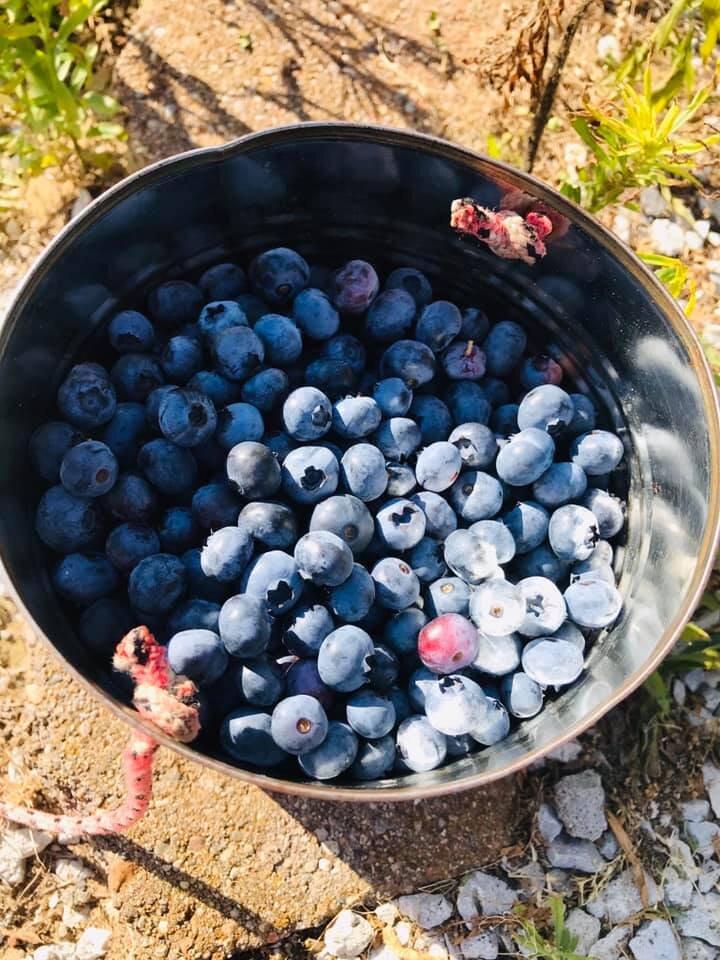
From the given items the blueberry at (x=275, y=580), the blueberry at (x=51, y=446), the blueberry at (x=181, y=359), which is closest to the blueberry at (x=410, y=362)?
the blueberry at (x=181, y=359)

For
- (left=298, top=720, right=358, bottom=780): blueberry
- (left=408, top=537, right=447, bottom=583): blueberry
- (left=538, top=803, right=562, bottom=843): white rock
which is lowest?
(left=538, top=803, right=562, bottom=843): white rock

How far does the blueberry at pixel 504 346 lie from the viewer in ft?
7.68

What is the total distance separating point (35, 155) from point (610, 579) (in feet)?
7.16

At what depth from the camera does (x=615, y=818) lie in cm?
265

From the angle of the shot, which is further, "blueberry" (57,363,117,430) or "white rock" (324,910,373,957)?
"white rock" (324,910,373,957)

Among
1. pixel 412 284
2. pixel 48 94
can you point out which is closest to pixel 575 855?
pixel 412 284

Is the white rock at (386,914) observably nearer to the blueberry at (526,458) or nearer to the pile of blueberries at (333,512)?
the pile of blueberries at (333,512)

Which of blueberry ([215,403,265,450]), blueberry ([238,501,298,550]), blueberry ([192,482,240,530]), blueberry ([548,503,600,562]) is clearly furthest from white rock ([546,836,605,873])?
blueberry ([215,403,265,450])

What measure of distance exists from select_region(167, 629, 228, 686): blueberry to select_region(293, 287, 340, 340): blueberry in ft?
2.72

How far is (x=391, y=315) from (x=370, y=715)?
1016mm

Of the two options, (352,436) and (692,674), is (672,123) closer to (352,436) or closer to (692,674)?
(352,436)

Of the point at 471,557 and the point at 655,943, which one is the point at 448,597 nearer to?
A: the point at 471,557

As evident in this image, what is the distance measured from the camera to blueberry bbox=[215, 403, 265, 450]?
2.11 m

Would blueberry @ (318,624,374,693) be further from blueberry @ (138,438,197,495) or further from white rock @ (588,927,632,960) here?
white rock @ (588,927,632,960)
